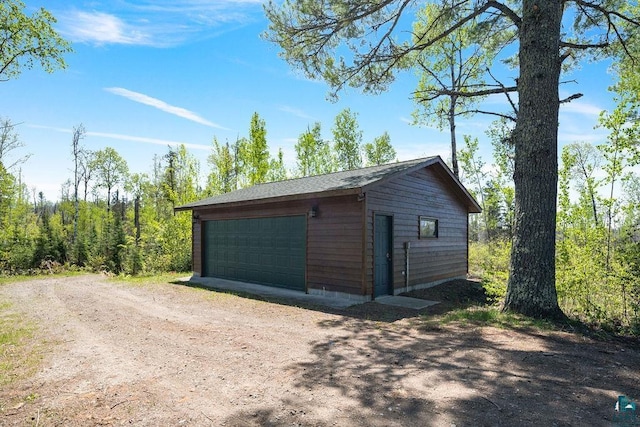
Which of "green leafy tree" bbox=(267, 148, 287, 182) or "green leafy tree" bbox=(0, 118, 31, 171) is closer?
"green leafy tree" bbox=(0, 118, 31, 171)

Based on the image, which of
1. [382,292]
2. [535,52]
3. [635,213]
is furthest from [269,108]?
[635,213]

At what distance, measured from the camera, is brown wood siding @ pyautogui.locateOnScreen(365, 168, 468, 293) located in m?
8.41

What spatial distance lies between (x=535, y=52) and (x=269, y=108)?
44.1 feet

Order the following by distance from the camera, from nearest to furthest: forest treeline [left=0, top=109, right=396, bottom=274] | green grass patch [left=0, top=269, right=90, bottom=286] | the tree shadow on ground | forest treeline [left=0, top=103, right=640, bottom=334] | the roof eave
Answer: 1. the tree shadow on ground
2. forest treeline [left=0, top=103, right=640, bottom=334]
3. the roof eave
4. green grass patch [left=0, top=269, right=90, bottom=286]
5. forest treeline [left=0, top=109, right=396, bottom=274]

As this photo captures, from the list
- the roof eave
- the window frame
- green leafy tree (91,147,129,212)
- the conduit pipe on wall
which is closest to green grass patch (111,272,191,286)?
the roof eave

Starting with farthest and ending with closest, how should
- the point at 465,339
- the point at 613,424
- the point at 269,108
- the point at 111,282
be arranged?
1. the point at 269,108
2. the point at 111,282
3. the point at 465,339
4. the point at 613,424

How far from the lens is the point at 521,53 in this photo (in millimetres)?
5809

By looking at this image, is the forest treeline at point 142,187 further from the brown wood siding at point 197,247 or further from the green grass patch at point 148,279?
the brown wood siding at point 197,247

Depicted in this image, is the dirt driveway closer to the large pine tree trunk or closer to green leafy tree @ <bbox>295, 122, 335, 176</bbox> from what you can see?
the large pine tree trunk

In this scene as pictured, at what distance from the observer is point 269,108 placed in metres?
17.3

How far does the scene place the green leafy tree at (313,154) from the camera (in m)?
22.2

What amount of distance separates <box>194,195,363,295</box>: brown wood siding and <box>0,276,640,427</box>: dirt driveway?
7.18 feet

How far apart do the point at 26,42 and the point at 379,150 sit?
1866cm

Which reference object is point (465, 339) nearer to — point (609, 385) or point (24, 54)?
point (609, 385)
